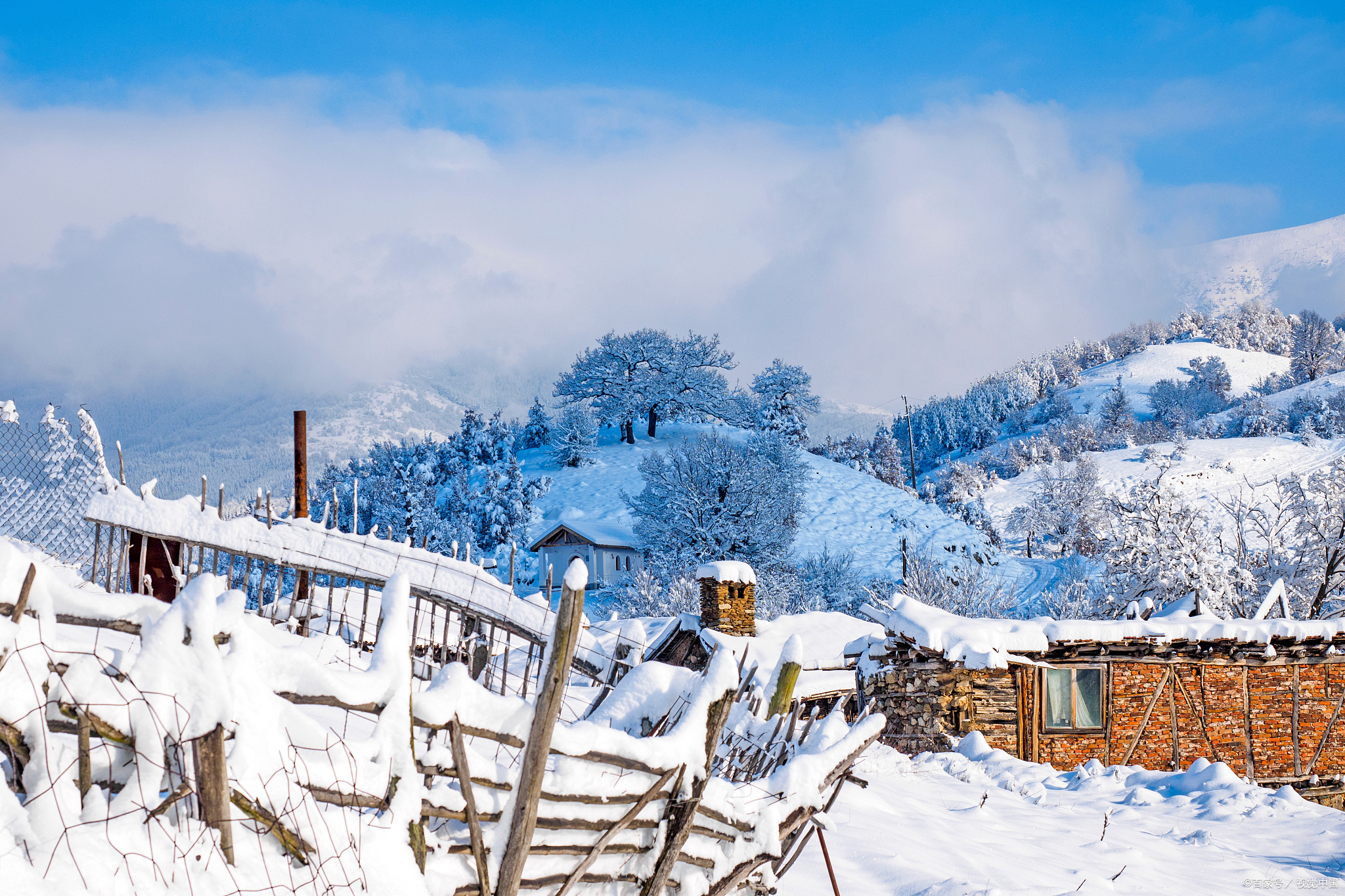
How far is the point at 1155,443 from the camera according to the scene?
65.2 metres

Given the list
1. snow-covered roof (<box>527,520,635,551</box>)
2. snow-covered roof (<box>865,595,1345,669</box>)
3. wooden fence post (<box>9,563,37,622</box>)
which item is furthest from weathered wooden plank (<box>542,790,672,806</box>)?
snow-covered roof (<box>527,520,635,551</box>)

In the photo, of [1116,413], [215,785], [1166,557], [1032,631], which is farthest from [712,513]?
[1116,413]

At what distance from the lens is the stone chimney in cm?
1438

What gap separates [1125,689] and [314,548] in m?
12.7

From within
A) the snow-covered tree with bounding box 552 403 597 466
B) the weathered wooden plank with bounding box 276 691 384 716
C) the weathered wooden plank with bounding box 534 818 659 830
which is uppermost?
the snow-covered tree with bounding box 552 403 597 466

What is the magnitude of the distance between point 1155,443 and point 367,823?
238 ft

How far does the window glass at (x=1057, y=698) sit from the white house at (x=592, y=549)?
23.9 m

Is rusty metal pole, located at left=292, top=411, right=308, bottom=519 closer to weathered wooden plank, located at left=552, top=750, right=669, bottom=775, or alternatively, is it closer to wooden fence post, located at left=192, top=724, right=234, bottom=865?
weathered wooden plank, located at left=552, top=750, right=669, bottom=775

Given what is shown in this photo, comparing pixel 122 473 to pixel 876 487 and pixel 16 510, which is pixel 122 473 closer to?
pixel 16 510

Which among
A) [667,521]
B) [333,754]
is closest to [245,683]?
[333,754]

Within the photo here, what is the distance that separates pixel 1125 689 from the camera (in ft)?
46.3

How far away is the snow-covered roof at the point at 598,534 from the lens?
1489 inches

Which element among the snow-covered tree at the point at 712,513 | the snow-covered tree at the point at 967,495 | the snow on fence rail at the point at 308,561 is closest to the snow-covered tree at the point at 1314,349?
the snow-covered tree at the point at 967,495

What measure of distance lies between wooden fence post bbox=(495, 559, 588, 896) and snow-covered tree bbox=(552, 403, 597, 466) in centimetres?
4594
